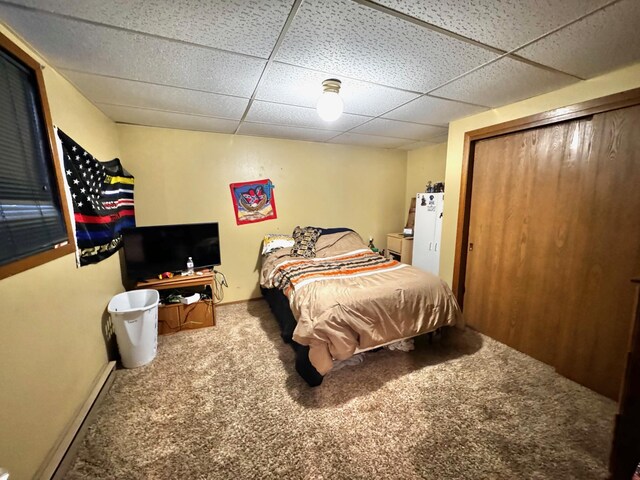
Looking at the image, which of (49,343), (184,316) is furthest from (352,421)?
(184,316)

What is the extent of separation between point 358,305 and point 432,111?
6.49 feet

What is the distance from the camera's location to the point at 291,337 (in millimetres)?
2299

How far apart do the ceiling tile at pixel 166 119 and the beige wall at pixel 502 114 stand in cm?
243

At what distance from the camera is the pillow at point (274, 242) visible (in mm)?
3512

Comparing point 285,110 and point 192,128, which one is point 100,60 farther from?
point 192,128

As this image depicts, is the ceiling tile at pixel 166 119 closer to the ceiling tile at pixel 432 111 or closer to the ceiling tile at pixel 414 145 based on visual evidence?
the ceiling tile at pixel 432 111

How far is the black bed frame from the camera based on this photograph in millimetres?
1956

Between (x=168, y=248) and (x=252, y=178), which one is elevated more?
(x=252, y=178)

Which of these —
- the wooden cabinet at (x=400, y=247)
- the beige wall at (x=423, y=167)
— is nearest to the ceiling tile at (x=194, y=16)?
the beige wall at (x=423, y=167)

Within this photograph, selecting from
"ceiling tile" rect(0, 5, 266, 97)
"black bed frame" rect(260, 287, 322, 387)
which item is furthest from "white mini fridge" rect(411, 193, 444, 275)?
"ceiling tile" rect(0, 5, 266, 97)

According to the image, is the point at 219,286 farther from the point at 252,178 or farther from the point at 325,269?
the point at 325,269

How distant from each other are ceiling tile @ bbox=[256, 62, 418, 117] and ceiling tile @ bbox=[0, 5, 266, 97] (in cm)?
12

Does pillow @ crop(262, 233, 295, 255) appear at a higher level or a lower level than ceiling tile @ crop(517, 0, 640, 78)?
lower

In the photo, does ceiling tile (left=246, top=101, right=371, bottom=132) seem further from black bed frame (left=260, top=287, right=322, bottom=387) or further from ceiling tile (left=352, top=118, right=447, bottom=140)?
black bed frame (left=260, top=287, right=322, bottom=387)
